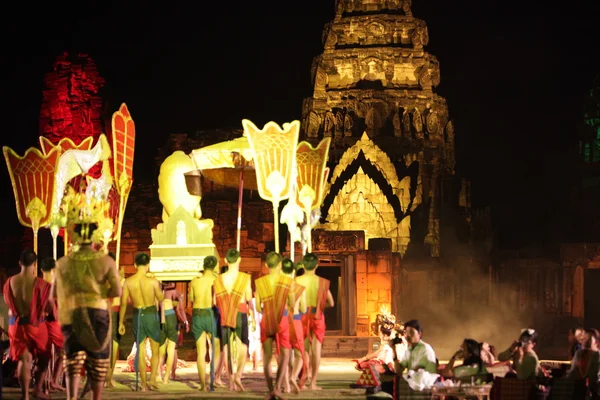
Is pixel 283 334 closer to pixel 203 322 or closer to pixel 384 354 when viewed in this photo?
pixel 203 322

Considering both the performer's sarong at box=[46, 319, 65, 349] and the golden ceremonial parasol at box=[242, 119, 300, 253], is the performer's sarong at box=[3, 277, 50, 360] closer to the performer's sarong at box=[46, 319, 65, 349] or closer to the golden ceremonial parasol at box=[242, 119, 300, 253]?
the performer's sarong at box=[46, 319, 65, 349]

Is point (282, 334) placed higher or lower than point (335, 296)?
higher

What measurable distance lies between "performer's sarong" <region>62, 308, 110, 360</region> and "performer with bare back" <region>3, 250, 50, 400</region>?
5.11 feet

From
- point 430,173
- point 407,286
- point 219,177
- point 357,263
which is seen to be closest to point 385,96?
point 430,173

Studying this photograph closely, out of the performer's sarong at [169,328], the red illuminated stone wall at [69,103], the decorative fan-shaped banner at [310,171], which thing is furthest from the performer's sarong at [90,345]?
the red illuminated stone wall at [69,103]

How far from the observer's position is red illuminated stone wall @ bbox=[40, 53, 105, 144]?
31438mm

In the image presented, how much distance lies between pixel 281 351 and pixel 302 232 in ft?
17.4

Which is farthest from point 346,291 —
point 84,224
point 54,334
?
point 84,224

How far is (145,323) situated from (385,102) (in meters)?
33.7

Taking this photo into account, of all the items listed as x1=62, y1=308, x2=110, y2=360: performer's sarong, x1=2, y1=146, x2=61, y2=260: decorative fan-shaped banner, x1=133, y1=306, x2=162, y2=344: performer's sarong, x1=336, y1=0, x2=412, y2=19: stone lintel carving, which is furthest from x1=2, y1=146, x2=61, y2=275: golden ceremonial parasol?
x1=336, y1=0, x2=412, y2=19: stone lintel carving

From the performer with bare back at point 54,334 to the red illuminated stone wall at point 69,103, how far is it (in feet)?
54.4

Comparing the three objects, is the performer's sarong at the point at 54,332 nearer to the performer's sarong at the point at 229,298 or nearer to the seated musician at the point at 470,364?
the performer's sarong at the point at 229,298

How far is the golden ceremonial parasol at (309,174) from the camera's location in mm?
17594

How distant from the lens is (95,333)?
11211mm
